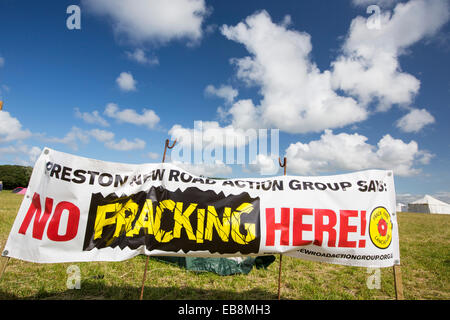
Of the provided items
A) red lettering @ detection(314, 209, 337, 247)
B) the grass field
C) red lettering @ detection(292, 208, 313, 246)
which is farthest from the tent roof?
red lettering @ detection(292, 208, 313, 246)

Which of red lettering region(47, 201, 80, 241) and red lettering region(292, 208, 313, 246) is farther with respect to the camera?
red lettering region(292, 208, 313, 246)

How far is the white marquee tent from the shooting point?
53.5 meters

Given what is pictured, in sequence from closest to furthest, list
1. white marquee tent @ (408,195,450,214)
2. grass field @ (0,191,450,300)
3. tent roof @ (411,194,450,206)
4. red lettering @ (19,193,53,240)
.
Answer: red lettering @ (19,193,53,240), grass field @ (0,191,450,300), white marquee tent @ (408,195,450,214), tent roof @ (411,194,450,206)

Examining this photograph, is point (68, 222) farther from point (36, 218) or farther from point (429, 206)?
point (429, 206)

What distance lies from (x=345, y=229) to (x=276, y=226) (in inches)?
43.2

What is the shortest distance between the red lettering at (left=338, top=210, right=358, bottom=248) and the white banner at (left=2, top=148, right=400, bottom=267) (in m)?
0.02

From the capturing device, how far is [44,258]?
3.04m

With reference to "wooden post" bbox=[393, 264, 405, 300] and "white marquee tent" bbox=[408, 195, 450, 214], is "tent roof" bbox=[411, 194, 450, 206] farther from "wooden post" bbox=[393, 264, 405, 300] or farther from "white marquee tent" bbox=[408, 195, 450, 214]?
"wooden post" bbox=[393, 264, 405, 300]

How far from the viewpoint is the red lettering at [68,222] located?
3.11 metres

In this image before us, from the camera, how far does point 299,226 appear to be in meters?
3.60

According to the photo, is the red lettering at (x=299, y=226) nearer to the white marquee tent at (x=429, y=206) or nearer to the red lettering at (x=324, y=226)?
the red lettering at (x=324, y=226)

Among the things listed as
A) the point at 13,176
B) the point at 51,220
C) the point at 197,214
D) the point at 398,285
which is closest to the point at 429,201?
the point at 398,285

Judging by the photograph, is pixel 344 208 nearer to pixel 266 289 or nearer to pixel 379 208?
pixel 379 208
